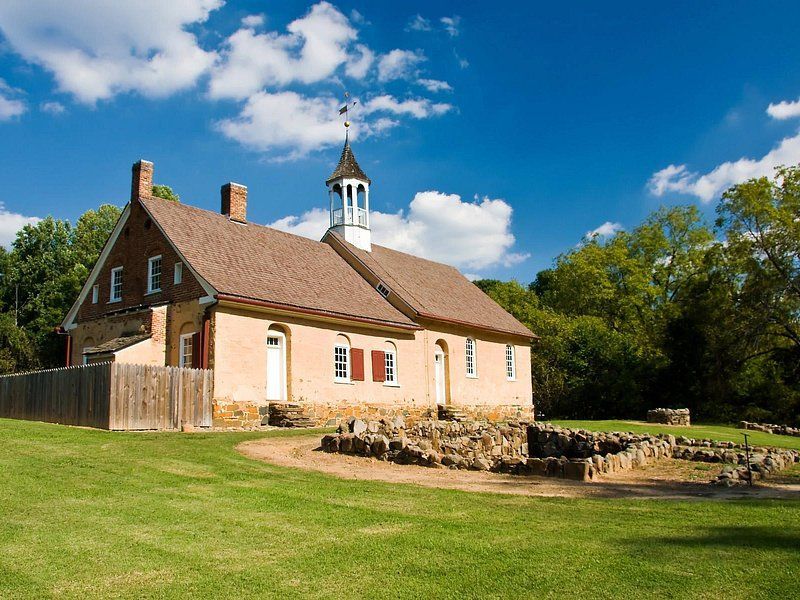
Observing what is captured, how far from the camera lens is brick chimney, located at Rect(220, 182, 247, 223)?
2739 centimetres

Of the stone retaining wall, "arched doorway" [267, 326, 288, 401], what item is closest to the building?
"arched doorway" [267, 326, 288, 401]

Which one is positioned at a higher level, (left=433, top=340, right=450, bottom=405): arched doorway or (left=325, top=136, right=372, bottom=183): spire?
(left=325, top=136, right=372, bottom=183): spire

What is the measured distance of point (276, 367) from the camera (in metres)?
23.0

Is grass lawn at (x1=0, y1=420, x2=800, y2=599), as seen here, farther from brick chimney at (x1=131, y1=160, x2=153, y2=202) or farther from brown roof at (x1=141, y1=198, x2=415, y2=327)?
brick chimney at (x1=131, y1=160, x2=153, y2=202)

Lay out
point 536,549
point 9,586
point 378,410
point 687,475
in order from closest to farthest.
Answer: point 9,586 < point 536,549 < point 687,475 < point 378,410

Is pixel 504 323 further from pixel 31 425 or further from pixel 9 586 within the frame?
pixel 9 586

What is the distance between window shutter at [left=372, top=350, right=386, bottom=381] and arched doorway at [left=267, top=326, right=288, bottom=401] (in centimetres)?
450

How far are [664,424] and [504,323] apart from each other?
29.7ft

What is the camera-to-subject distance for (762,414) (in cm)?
3397

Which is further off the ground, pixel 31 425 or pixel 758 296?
pixel 758 296

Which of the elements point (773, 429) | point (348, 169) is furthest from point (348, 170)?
point (773, 429)

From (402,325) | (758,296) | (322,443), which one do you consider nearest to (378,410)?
(402,325)

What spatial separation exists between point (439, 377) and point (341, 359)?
6494mm

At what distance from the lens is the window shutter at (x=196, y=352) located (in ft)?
68.6
